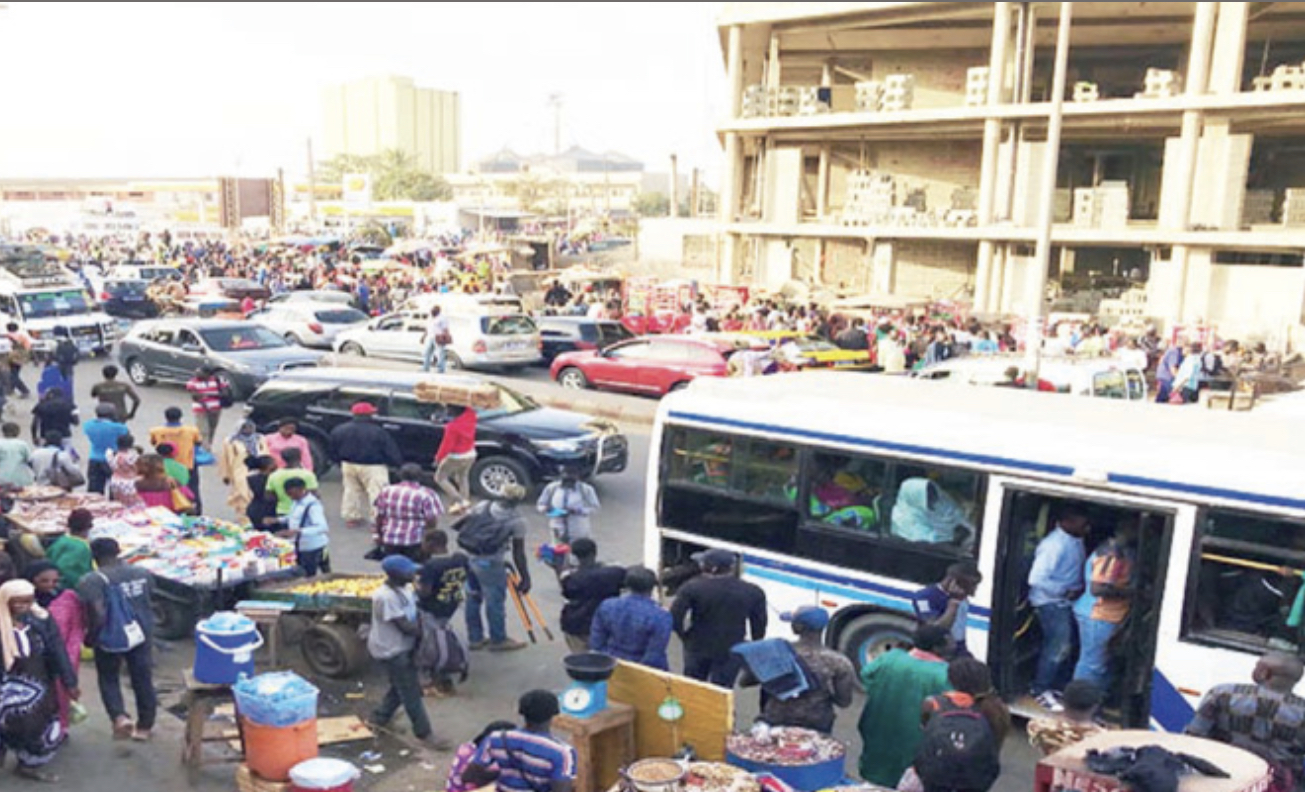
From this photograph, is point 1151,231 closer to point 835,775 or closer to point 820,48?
point 820,48

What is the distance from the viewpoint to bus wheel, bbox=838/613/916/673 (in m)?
8.81

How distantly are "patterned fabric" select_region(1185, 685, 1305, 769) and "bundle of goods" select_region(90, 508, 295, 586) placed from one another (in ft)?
23.2

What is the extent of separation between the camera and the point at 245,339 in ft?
72.5

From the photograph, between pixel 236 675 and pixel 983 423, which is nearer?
pixel 236 675

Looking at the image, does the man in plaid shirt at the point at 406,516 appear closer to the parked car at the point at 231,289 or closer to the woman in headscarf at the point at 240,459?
the woman in headscarf at the point at 240,459

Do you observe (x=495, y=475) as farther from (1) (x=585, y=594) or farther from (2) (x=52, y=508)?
(1) (x=585, y=594)

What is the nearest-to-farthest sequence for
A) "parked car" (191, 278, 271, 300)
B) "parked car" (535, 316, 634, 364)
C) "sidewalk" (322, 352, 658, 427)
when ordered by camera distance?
"sidewalk" (322, 352, 658, 427), "parked car" (535, 316, 634, 364), "parked car" (191, 278, 271, 300)

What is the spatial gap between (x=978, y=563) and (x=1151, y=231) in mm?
A: 28078

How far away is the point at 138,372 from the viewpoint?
23.1 meters

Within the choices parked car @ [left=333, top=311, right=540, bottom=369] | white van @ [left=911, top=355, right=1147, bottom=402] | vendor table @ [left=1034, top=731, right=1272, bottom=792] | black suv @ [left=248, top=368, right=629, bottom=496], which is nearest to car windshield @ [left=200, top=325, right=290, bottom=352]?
parked car @ [left=333, top=311, right=540, bottom=369]

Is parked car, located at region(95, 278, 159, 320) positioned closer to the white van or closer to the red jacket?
the red jacket

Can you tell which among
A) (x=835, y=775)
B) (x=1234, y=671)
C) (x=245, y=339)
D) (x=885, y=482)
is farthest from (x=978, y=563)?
(x=245, y=339)

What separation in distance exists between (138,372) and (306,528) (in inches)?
588

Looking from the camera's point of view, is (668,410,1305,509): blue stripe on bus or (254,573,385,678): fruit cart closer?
(668,410,1305,509): blue stripe on bus
